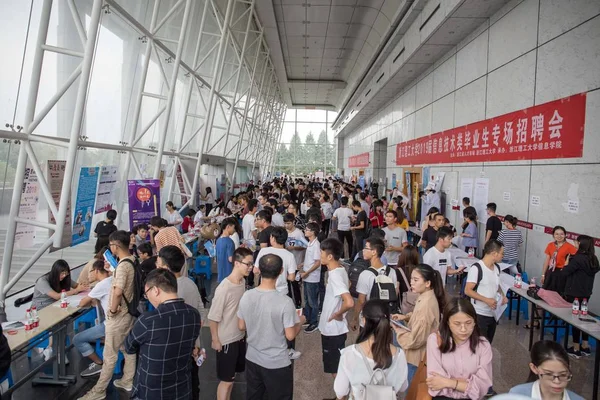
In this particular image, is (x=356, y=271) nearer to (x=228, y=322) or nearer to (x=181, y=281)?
(x=228, y=322)

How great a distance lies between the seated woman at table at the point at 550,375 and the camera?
205 cm

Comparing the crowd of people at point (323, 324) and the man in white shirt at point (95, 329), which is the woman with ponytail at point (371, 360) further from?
the man in white shirt at point (95, 329)

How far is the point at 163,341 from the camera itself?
8.48 ft

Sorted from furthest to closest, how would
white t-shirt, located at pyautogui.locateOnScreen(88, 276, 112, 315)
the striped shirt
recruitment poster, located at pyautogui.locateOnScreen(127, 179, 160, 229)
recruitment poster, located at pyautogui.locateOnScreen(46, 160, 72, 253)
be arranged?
recruitment poster, located at pyautogui.locateOnScreen(127, 179, 160, 229) → the striped shirt → recruitment poster, located at pyautogui.locateOnScreen(46, 160, 72, 253) → white t-shirt, located at pyautogui.locateOnScreen(88, 276, 112, 315)

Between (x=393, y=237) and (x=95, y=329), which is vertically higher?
(x=393, y=237)

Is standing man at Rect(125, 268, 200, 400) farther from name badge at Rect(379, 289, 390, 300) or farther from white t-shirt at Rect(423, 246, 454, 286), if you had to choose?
white t-shirt at Rect(423, 246, 454, 286)

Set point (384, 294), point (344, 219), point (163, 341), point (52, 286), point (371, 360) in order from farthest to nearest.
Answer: point (344, 219)
point (52, 286)
point (384, 294)
point (163, 341)
point (371, 360)

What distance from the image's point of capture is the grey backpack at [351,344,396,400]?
2.08 meters

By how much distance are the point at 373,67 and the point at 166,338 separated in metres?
16.3

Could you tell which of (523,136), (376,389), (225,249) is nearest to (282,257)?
(225,249)

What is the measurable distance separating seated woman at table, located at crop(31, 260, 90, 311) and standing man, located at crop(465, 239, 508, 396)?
4.39m

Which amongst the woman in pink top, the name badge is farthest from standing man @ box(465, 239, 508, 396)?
the woman in pink top

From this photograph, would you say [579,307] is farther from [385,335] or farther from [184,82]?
[184,82]

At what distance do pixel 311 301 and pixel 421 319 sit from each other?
2.51 m
